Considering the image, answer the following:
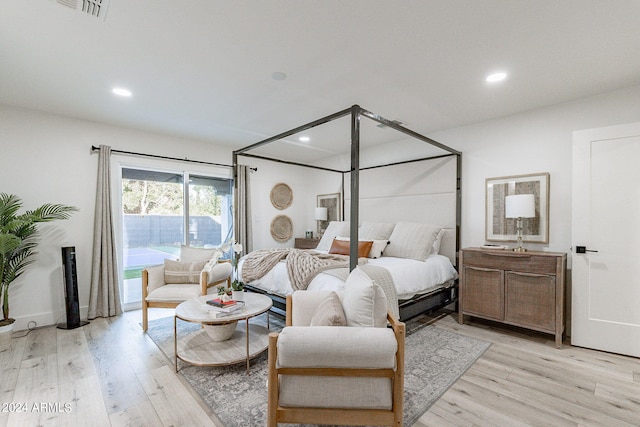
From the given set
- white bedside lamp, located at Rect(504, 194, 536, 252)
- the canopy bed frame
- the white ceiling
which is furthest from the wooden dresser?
the white ceiling

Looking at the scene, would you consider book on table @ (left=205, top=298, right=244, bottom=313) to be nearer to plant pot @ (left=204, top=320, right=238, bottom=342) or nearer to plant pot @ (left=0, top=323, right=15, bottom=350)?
plant pot @ (left=204, top=320, right=238, bottom=342)

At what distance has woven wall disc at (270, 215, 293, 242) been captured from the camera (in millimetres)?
5602

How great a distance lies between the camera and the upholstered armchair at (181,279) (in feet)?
10.3

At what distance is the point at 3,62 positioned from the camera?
7.58ft

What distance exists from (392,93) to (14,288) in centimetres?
473

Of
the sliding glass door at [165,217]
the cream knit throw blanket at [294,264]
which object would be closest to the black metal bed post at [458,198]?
the cream knit throw blanket at [294,264]

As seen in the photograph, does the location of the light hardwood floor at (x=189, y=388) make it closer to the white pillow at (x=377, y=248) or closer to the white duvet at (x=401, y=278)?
the white duvet at (x=401, y=278)

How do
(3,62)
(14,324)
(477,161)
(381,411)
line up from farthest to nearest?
(477,161)
(14,324)
(3,62)
(381,411)

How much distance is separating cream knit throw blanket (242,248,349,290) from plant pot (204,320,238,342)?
690 millimetres

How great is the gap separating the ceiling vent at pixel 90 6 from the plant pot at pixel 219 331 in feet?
8.01

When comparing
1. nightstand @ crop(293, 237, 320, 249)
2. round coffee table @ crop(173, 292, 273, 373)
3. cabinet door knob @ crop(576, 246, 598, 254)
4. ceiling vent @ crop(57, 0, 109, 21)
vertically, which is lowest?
round coffee table @ crop(173, 292, 273, 373)

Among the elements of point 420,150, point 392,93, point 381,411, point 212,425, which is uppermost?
point 392,93

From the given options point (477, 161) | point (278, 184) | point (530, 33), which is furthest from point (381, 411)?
point (278, 184)

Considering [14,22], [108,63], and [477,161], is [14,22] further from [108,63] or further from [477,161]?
[477,161]
